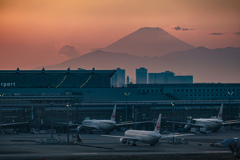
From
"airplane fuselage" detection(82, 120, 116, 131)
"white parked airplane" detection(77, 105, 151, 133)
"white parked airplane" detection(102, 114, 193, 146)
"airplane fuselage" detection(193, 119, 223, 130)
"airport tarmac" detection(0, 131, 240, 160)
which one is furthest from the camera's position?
"airplane fuselage" detection(193, 119, 223, 130)

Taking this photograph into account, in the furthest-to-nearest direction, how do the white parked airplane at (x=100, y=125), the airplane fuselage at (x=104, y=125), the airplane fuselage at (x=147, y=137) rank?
1. the white parked airplane at (x=100, y=125)
2. the airplane fuselage at (x=104, y=125)
3. the airplane fuselage at (x=147, y=137)

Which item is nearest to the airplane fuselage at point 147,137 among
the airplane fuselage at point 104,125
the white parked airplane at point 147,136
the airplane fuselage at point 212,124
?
the white parked airplane at point 147,136

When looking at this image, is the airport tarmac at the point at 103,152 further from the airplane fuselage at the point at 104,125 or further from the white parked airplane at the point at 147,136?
the airplane fuselage at the point at 104,125

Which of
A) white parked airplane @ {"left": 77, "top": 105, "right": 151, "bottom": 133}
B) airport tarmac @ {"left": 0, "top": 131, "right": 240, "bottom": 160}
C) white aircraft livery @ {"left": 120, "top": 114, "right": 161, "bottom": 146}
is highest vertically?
white parked airplane @ {"left": 77, "top": 105, "right": 151, "bottom": 133}

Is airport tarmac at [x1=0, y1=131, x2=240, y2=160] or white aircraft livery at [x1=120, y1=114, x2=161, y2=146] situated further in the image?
white aircraft livery at [x1=120, y1=114, x2=161, y2=146]

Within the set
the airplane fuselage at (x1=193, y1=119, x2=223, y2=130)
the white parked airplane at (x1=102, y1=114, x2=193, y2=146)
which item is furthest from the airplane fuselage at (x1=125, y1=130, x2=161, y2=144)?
the airplane fuselage at (x1=193, y1=119, x2=223, y2=130)

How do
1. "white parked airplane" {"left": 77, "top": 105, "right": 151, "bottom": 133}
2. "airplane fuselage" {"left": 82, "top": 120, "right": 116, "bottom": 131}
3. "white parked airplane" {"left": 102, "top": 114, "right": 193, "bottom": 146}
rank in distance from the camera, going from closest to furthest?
1. "white parked airplane" {"left": 102, "top": 114, "right": 193, "bottom": 146}
2. "airplane fuselage" {"left": 82, "top": 120, "right": 116, "bottom": 131}
3. "white parked airplane" {"left": 77, "top": 105, "right": 151, "bottom": 133}

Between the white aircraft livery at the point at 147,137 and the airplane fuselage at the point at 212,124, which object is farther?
the airplane fuselage at the point at 212,124

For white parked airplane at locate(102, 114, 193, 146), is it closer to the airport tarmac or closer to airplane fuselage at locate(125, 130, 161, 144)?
airplane fuselage at locate(125, 130, 161, 144)

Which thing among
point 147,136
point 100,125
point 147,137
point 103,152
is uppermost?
point 100,125

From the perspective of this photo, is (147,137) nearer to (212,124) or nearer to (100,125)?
(100,125)

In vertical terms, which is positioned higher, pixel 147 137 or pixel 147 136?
pixel 147 136

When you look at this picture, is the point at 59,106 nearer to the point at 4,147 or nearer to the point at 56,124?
the point at 56,124

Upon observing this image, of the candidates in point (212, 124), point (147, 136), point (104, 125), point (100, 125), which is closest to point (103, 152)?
point (147, 136)
